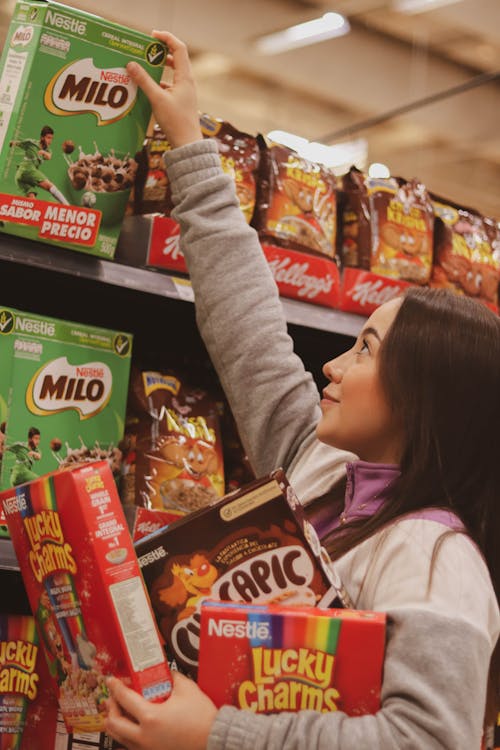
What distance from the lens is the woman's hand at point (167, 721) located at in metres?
1.25

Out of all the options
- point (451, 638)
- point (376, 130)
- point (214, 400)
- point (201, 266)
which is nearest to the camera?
point (451, 638)

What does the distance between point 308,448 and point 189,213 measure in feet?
1.57

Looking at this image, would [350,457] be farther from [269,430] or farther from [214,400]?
[214,400]

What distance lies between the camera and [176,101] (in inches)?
73.3

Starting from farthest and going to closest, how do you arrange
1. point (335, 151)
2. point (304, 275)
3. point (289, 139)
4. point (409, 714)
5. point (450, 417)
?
point (335, 151)
point (289, 139)
point (304, 275)
point (450, 417)
point (409, 714)

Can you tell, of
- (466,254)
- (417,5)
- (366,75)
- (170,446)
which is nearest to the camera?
(170,446)

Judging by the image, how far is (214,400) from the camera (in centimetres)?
225

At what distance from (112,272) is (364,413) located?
542mm

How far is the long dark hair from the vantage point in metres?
1.55

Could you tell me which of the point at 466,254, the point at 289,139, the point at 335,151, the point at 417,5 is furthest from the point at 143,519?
the point at 335,151

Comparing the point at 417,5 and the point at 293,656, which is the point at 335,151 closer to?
the point at 417,5

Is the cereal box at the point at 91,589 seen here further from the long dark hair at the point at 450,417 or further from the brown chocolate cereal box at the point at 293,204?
the brown chocolate cereal box at the point at 293,204

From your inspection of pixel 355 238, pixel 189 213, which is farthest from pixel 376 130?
pixel 189 213

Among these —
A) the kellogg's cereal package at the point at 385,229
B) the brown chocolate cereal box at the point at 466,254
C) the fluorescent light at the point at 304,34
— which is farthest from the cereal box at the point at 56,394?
the fluorescent light at the point at 304,34
